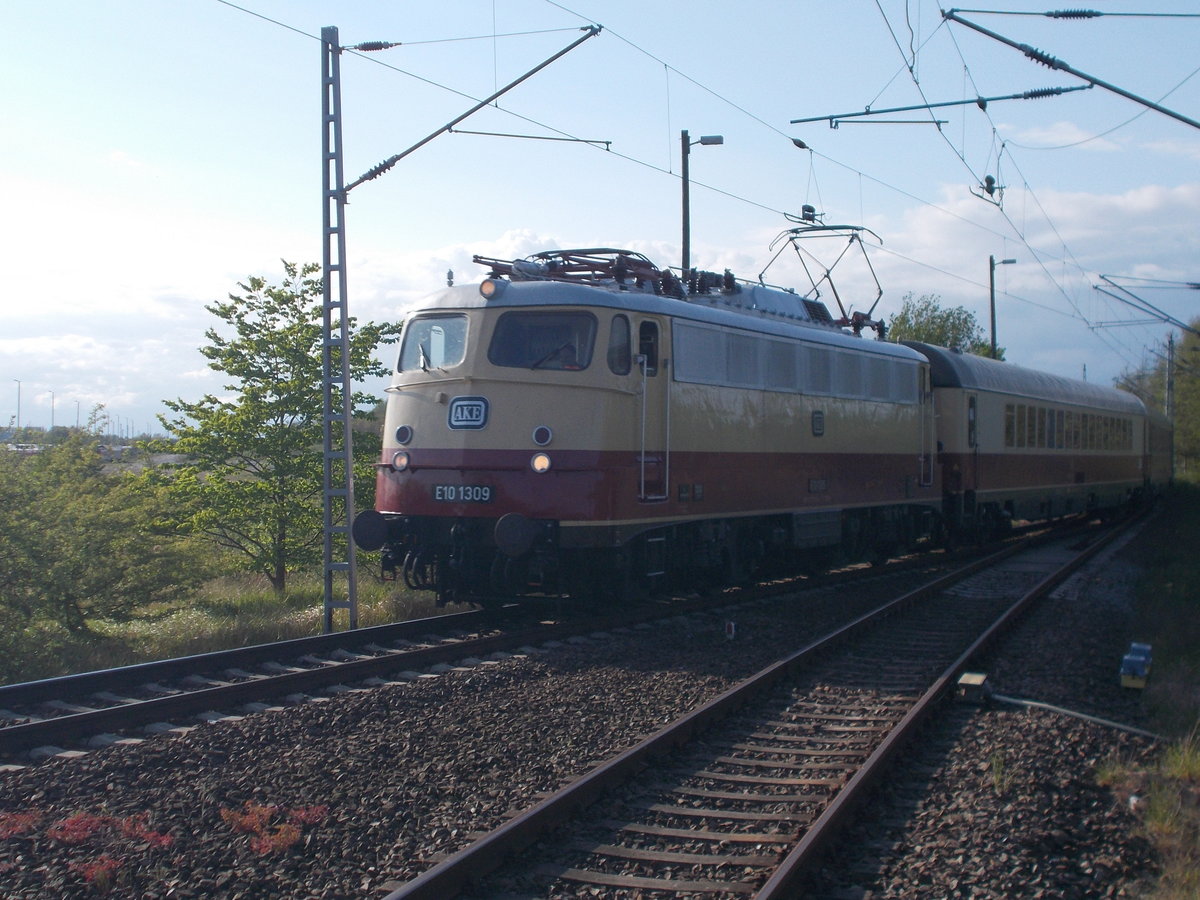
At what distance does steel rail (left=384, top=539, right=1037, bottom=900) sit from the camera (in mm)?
4562

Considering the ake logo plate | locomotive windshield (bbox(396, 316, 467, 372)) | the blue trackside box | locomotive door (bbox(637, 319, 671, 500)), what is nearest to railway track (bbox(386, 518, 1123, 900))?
the blue trackside box

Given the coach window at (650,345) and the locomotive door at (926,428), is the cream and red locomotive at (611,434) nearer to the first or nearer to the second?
the coach window at (650,345)

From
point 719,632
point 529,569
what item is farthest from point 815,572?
point 529,569

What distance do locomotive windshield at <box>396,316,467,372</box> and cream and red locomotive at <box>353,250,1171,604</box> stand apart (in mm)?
20

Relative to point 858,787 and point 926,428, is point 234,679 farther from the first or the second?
point 926,428

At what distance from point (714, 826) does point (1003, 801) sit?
1.63 meters

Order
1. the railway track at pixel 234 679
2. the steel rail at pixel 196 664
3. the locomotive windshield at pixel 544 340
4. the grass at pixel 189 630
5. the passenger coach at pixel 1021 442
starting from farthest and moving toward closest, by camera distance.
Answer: the passenger coach at pixel 1021 442 < the locomotive windshield at pixel 544 340 < the grass at pixel 189 630 < the steel rail at pixel 196 664 < the railway track at pixel 234 679

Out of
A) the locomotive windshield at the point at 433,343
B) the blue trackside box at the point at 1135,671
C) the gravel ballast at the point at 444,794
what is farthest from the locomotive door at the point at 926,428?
the blue trackside box at the point at 1135,671

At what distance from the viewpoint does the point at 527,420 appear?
10867 mm

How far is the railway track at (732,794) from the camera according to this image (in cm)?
480

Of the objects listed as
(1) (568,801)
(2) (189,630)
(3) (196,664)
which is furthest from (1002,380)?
(1) (568,801)

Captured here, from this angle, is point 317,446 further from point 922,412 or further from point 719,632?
point 922,412

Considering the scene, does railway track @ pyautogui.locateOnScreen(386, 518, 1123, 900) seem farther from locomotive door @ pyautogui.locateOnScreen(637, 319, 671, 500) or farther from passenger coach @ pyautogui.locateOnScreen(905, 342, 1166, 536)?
passenger coach @ pyautogui.locateOnScreen(905, 342, 1166, 536)

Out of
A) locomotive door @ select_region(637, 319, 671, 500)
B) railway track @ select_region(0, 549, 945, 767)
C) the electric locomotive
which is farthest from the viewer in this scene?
locomotive door @ select_region(637, 319, 671, 500)
